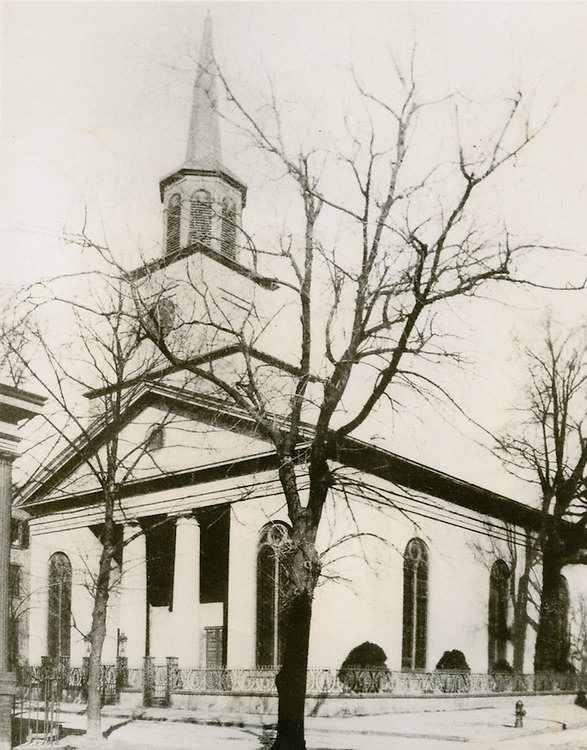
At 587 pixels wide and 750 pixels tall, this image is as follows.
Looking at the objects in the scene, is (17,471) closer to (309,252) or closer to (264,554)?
(264,554)

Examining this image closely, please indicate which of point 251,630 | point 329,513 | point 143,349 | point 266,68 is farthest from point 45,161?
point 143,349

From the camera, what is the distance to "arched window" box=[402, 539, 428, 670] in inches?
986

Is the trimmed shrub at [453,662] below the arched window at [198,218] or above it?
below

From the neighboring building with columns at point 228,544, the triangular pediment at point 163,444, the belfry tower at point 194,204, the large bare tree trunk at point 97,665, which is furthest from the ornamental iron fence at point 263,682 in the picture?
the belfry tower at point 194,204

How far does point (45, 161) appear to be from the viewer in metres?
15.7

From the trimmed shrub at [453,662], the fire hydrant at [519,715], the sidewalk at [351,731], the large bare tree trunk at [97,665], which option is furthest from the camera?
the trimmed shrub at [453,662]

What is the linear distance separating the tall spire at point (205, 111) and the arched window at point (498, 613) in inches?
615

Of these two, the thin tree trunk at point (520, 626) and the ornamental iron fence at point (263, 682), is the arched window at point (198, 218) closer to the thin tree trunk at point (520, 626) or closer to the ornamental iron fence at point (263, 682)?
the ornamental iron fence at point (263, 682)

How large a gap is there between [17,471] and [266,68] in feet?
66.7

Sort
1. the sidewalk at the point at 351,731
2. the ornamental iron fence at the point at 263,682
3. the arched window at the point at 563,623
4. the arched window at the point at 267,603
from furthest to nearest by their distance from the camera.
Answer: the arched window at the point at 563,623 → the arched window at the point at 267,603 → the ornamental iron fence at the point at 263,682 → the sidewalk at the point at 351,731

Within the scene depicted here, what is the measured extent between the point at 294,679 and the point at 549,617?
57.7 ft

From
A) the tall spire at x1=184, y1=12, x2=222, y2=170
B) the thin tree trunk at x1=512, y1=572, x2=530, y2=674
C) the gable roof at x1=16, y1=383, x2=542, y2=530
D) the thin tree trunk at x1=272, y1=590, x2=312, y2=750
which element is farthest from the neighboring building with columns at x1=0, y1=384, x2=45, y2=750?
the thin tree trunk at x1=512, y1=572, x2=530, y2=674

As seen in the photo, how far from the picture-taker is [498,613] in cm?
2867

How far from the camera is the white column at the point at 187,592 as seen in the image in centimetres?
2328
